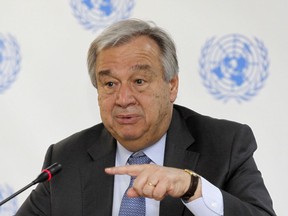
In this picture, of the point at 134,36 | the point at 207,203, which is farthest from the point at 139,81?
the point at 207,203

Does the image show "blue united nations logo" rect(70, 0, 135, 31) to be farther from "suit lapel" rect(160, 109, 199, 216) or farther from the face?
"suit lapel" rect(160, 109, 199, 216)

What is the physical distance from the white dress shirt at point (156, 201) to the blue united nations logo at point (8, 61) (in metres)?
0.63

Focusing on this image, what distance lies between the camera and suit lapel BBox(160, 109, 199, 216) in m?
1.64

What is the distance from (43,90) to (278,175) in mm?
1002

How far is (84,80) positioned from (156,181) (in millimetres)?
986

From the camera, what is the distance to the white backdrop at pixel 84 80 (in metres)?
2.06

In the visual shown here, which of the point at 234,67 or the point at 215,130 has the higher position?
the point at 234,67

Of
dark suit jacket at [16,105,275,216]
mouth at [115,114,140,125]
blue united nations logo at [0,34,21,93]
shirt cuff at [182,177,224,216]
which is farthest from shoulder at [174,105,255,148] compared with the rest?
blue united nations logo at [0,34,21,93]

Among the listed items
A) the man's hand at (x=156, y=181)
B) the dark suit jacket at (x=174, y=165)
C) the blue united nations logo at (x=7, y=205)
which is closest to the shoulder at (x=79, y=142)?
the dark suit jacket at (x=174, y=165)

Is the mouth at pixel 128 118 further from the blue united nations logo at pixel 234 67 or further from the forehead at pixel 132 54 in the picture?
the blue united nations logo at pixel 234 67

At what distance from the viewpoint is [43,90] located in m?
2.20

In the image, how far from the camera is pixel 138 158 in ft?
5.90

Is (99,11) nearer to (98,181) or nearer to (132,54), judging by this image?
(132,54)

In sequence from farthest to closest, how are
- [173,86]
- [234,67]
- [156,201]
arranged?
[234,67], [173,86], [156,201]
